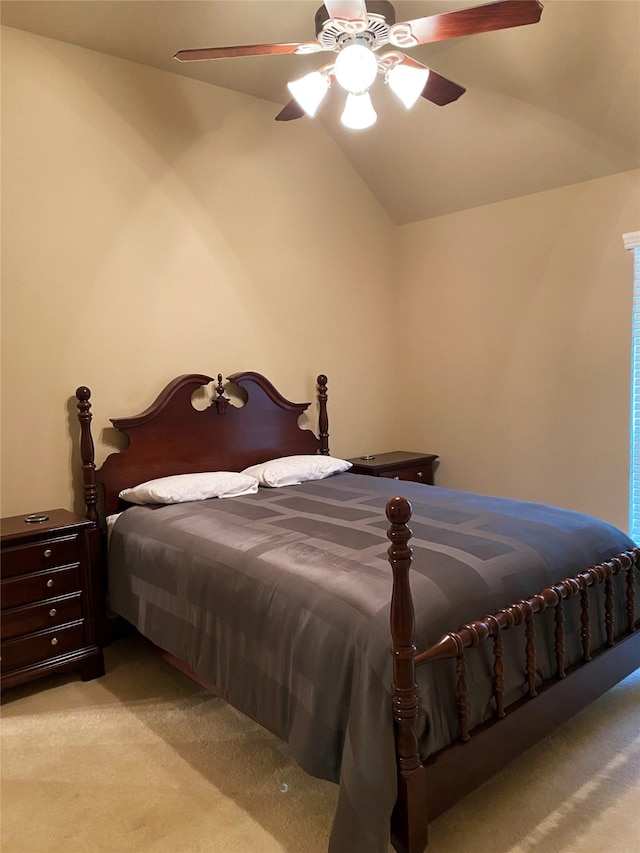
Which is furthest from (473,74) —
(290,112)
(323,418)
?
(323,418)

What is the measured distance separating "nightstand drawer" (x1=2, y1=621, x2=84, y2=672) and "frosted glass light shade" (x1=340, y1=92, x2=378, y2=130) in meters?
2.46

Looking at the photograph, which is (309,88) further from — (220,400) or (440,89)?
(220,400)

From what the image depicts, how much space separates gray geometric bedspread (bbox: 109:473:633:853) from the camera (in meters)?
1.62

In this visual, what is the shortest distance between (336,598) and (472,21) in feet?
6.18

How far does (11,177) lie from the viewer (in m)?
2.91

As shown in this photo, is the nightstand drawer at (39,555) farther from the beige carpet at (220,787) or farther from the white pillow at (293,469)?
the white pillow at (293,469)

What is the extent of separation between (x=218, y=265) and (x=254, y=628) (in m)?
2.35

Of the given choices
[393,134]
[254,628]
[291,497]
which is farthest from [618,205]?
[254,628]

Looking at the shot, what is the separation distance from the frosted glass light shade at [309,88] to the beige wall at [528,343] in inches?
71.7

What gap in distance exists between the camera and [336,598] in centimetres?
182

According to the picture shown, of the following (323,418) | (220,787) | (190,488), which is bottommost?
(220,787)

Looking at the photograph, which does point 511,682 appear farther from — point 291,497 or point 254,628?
point 291,497

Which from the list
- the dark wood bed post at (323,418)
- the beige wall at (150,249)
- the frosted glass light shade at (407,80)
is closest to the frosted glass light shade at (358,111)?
the frosted glass light shade at (407,80)

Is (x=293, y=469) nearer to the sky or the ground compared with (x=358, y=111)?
nearer to the ground
